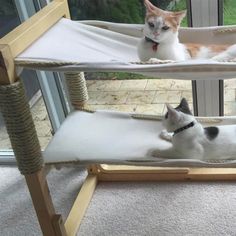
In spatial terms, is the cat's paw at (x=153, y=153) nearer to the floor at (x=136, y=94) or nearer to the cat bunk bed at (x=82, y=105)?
the cat bunk bed at (x=82, y=105)

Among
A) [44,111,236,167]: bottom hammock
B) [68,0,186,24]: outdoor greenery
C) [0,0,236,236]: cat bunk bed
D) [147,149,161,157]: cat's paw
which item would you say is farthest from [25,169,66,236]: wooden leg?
[68,0,186,24]: outdoor greenery

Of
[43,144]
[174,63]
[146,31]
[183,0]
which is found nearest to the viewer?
[174,63]

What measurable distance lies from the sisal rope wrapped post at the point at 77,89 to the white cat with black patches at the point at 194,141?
38cm

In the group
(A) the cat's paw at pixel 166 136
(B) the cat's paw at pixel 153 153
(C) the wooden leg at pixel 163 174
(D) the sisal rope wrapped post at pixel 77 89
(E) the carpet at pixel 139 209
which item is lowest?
(E) the carpet at pixel 139 209

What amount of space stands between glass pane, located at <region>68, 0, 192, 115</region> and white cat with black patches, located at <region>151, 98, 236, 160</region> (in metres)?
0.46

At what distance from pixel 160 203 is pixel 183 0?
2.34 feet

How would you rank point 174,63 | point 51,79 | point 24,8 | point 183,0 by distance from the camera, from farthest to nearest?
point 51,79 < point 24,8 < point 183,0 < point 174,63

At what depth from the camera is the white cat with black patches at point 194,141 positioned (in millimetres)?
1110

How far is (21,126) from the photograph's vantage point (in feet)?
3.36

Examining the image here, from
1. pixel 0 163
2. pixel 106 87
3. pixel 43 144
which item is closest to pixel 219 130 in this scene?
pixel 106 87

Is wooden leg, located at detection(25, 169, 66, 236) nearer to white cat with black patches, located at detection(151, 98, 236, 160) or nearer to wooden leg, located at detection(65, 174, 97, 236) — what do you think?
wooden leg, located at detection(65, 174, 97, 236)

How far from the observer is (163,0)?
4.61ft

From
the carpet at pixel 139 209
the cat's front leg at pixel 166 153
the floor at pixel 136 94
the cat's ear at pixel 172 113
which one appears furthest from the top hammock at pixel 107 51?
the carpet at pixel 139 209

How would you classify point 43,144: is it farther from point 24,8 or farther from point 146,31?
point 146,31
